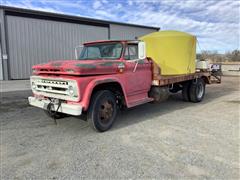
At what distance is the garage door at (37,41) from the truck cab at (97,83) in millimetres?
10765

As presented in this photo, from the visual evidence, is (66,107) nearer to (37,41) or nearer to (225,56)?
(37,41)

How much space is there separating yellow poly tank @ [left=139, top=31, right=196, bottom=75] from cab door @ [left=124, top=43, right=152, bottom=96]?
0.75 meters

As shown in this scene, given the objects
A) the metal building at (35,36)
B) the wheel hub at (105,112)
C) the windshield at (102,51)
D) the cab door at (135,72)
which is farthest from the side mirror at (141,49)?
the metal building at (35,36)

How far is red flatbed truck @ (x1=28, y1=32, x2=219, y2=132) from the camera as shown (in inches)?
163

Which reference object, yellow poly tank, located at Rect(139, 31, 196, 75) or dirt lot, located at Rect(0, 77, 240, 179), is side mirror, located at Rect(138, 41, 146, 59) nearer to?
yellow poly tank, located at Rect(139, 31, 196, 75)

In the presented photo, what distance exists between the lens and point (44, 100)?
188 inches

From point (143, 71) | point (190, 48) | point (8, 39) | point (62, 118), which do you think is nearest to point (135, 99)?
point (143, 71)

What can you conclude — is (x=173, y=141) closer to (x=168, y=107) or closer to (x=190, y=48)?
(x=168, y=107)

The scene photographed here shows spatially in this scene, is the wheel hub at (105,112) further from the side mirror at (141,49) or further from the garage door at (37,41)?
the garage door at (37,41)

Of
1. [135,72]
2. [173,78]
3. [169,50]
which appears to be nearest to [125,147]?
[135,72]

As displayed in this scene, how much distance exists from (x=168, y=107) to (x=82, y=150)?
Result: 4.12 meters

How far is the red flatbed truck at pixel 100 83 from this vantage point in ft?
13.6

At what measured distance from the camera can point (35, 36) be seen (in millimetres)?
15320

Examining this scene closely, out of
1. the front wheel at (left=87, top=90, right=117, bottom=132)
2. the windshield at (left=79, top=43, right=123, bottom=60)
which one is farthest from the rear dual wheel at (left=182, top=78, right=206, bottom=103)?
the front wheel at (left=87, top=90, right=117, bottom=132)
